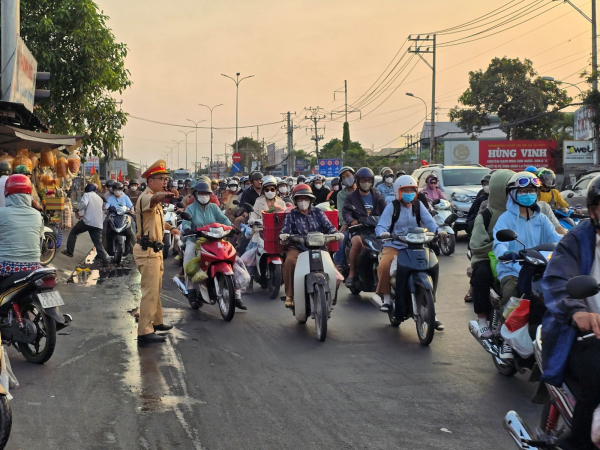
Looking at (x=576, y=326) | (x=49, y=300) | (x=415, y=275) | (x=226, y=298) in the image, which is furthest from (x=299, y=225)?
(x=576, y=326)

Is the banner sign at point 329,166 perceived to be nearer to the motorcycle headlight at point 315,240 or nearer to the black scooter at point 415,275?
the motorcycle headlight at point 315,240

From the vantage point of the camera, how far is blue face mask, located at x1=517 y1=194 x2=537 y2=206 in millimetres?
6559

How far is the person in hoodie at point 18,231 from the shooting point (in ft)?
23.6

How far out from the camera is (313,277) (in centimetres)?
868

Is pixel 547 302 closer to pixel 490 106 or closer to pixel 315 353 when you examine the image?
pixel 315 353

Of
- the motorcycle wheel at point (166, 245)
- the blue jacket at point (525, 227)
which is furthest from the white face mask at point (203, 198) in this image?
the motorcycle wheel at point (166, 245)

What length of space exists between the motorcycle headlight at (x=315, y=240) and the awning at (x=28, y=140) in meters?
6.88

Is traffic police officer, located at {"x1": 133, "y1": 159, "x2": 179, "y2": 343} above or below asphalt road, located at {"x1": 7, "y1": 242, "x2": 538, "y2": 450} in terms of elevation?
above

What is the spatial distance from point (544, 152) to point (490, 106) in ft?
20.6

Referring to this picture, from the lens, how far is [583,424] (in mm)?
3574

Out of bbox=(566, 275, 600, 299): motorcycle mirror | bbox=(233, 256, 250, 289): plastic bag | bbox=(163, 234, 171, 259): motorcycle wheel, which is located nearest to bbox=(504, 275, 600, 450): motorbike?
bbox=(566, 275, 600, 299): motorcycle mirror

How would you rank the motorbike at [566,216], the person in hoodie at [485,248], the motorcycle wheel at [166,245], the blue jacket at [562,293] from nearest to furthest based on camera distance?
the blue jacket at [562,293], the person in hoodie at [485,248], the motorbike at [566,216], the motorcycle wheel at [166,245]

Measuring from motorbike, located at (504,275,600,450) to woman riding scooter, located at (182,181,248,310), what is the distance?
681 cm

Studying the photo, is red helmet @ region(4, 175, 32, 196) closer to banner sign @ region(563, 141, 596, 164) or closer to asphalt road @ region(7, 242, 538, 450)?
asphalt road @ region(7, 242, 538, 450)
